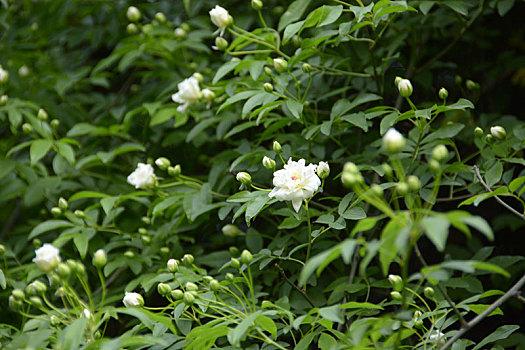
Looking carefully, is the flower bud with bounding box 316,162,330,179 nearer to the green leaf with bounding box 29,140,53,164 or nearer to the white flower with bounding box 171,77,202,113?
the white flower with bounding box 171,77,202,113

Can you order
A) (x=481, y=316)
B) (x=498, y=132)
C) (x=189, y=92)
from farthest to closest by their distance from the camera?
(x=189, y=92)
(x=498, y=132)
(x=481, y=316)

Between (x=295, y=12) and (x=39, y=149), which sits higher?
(x=295, y=12)

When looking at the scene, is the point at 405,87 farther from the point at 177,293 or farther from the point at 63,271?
the point at 63,271

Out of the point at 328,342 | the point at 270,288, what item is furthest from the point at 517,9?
the point at 328,342

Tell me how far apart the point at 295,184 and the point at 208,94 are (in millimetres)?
572

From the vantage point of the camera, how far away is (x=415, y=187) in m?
0.84

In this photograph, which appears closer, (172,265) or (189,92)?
(172,265)

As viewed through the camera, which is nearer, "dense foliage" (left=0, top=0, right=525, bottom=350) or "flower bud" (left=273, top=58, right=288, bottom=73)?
"dense foliage" (left=0, top=0, right=525, bottom=350)

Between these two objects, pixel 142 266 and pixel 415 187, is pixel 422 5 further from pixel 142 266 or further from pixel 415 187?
pixel 142 266

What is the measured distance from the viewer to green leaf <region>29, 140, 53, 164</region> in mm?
1574

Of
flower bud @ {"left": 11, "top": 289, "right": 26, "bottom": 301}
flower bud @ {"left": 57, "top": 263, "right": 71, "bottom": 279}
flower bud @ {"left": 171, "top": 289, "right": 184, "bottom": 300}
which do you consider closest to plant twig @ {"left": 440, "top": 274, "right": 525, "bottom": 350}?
flower bud @ {"left": 171, "top": 289, "right": 184, "bottom": 300}

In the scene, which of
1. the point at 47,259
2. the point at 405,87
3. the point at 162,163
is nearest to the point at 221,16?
the point at 162,163

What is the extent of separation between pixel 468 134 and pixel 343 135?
1.25 ft

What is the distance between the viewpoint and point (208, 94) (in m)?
1.55
